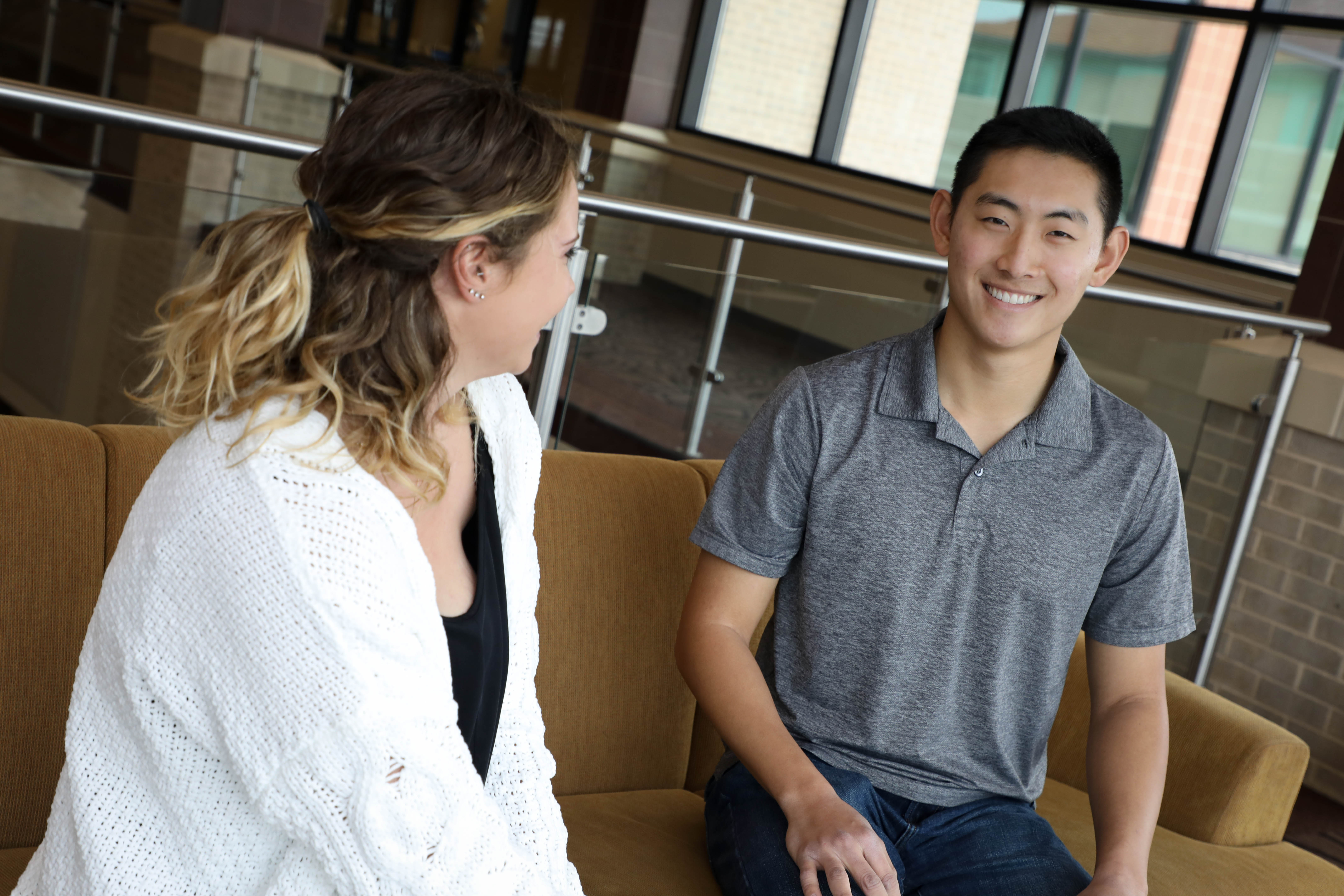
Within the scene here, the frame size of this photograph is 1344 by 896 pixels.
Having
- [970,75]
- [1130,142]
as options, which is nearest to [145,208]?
[1130,142]

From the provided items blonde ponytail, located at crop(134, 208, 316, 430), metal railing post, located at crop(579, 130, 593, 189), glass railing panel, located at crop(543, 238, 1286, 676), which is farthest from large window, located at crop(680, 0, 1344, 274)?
blonde ponytail, located at crop(134, 208, 316, 430)

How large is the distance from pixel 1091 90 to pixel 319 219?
6114 mm

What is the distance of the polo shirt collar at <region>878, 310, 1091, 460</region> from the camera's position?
5.17 ft

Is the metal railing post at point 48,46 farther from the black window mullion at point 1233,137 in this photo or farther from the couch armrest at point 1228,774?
the couch armrest at point 1228,774

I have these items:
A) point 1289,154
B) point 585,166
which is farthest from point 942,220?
point 1289,154

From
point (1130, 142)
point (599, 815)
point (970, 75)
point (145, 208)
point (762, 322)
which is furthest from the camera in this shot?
point (970, 75)

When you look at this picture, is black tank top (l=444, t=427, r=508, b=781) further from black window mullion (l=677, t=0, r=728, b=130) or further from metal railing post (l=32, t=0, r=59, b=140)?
black window mullion (l=677, t=0, r=728, b=130)

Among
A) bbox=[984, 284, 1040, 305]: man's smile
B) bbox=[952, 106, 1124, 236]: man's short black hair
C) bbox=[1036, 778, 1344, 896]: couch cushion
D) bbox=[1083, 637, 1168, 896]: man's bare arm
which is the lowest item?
bbox=[1036, 778, 1344, 896]: couch cushion

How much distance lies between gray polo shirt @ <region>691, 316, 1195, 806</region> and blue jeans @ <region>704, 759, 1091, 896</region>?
27 millimetres

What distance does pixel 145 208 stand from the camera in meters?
2.26

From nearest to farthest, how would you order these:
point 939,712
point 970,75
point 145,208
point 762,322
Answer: point 939,712
point 145,208
point 762,322
point 970,75

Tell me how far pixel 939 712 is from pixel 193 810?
0.91 meters

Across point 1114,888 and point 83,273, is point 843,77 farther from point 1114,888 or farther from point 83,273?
point 1114,888

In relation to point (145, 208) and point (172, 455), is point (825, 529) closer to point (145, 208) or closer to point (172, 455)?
point (172, 455)
